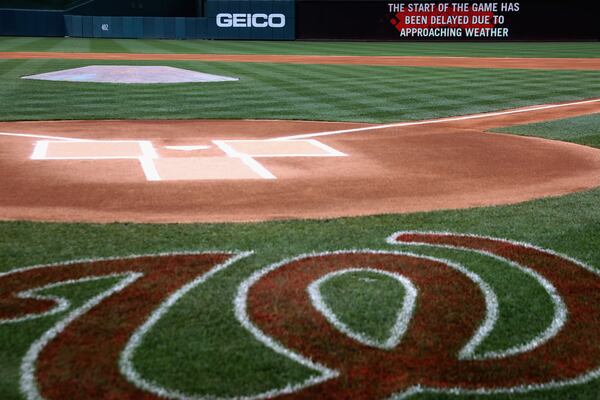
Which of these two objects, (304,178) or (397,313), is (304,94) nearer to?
(304,178)

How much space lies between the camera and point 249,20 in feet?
137

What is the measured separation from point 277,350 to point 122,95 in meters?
13.3

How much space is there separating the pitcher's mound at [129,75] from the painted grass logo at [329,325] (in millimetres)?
14726

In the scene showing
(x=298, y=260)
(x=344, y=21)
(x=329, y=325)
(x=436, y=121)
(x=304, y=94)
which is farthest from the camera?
(x=344, y=21)

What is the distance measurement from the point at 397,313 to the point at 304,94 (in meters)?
12.8

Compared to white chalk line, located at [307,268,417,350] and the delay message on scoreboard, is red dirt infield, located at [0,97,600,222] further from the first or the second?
the delay message on scoreboard

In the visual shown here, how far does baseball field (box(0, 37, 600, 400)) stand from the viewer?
3.50m

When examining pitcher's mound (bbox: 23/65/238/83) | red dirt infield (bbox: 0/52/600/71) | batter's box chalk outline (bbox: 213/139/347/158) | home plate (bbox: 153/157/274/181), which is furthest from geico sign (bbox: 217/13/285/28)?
home plate (bbox: 153/157/274/181)

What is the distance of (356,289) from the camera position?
4496 millimetres

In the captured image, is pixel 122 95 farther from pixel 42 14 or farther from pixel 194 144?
pixel 42 14

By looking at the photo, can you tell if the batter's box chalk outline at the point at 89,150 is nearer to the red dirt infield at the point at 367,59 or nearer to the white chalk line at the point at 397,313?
the white chalk line at the point at 397,313

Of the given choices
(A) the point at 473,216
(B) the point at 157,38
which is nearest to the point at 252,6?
→ (B) the point at 157,38

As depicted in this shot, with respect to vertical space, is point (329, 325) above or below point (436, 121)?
below

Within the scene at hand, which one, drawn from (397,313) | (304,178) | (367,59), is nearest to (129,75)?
(367,59)
